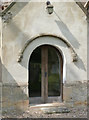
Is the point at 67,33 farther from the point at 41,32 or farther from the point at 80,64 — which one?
the point at 80,64

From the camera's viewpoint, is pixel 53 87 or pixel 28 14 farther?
pixel 53 87

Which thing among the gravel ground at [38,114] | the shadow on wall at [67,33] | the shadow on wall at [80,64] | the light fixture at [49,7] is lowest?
the gravel ground at [38,114]

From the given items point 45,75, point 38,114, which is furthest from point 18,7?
point 38,114

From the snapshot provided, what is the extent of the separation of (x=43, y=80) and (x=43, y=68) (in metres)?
0.40

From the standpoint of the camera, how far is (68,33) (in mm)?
7895

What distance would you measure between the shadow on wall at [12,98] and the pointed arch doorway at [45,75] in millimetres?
546

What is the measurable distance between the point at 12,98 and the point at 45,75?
1365 millimetres

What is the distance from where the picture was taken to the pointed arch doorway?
803 cm

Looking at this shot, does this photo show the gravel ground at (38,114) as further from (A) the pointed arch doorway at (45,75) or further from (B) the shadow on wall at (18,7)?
(B) the shadow on wall at (18,7)

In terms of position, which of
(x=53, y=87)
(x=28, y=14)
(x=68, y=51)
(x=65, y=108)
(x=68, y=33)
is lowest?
(x=65, y=108)

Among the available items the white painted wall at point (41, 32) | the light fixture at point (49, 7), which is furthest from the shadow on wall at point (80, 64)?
the light fixture at point (49, 7)

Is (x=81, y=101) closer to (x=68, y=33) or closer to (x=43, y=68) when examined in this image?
(x=43, y=68)

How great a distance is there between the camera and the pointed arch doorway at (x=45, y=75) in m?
8.03

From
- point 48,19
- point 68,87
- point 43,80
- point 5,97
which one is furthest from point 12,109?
point 48,19
